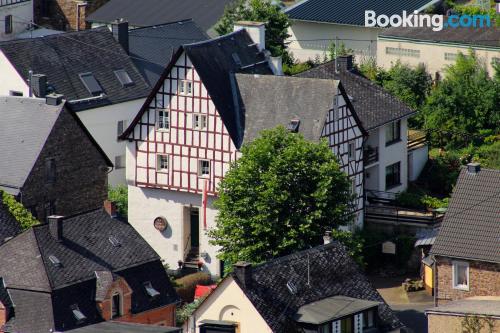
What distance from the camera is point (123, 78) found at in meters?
107

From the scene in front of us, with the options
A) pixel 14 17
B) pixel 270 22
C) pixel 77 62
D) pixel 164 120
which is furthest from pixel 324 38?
pixel 164 120

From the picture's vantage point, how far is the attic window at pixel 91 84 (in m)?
105

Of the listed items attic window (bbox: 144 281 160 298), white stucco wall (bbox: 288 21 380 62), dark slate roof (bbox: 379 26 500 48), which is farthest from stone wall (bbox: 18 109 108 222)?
white stucco wall (bbox: 288 21 380 62)

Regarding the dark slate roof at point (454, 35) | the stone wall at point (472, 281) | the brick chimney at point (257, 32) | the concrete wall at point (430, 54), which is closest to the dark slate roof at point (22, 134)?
the brick chimney at point (257, 32)

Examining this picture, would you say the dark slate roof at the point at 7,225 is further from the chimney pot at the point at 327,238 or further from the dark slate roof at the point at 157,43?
the dark slate roof at the point at 157,43

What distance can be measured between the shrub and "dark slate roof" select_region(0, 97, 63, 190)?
8224 mm

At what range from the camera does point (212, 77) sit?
312 feet

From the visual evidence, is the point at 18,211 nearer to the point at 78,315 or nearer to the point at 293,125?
the point at 78,315

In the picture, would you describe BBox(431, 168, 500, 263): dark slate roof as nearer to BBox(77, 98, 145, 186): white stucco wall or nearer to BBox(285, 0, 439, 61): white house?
BBox(77, 98, 145, 186): white stucco wall

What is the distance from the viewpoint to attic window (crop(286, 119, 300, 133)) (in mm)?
92688

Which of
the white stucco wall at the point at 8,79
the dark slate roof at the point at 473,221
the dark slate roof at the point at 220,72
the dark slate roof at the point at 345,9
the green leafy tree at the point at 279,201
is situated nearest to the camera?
the dark slate roof at the point at 473,221

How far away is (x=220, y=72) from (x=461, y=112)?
59.3 ft

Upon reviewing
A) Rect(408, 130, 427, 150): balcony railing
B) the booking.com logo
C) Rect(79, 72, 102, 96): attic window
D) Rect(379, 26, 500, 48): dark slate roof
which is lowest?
Rect(408, 130, 427, 150): balcony railing

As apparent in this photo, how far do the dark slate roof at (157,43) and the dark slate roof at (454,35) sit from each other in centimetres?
1102
